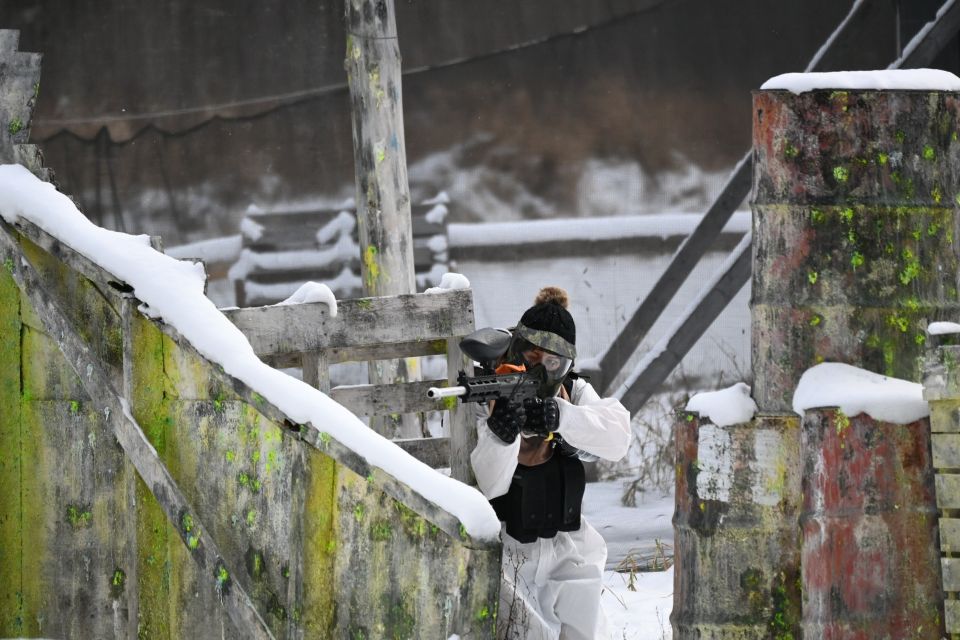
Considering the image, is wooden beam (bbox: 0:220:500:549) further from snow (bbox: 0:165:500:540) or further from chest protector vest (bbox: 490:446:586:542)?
chest protector vest (bbox: 490:446:586:542)

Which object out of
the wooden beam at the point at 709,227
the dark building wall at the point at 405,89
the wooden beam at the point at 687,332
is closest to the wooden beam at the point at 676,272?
the wooden beam at the point at 709,227

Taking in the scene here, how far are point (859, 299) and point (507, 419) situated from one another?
41.7 inches

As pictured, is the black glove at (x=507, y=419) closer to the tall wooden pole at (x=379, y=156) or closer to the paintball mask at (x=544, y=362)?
the paintball mask at (x=544, y=362)

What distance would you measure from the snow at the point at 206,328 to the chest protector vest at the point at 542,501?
103 cm

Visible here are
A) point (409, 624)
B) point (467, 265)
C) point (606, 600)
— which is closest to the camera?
point (409, 624)

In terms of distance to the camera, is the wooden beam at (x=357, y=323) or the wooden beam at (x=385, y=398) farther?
the wooden beam at (x=385, y=398)

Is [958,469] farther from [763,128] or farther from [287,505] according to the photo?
[287,505]

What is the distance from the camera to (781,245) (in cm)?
378

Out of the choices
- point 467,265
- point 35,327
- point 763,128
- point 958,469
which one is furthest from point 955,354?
point 467,265

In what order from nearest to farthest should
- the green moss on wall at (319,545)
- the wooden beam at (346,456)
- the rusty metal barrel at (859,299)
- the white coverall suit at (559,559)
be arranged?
the wooden beam at (346,456), the green moss on wall at (319,545), the rusty metal barrel at (859,299), the white coverall suit at (559,559)

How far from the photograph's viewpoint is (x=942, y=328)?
3592 millimetres

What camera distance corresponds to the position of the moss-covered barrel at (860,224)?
3.71 metres

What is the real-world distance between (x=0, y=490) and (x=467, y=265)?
7239 mm

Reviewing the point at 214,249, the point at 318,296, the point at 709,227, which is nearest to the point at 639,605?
the point at 318,296
